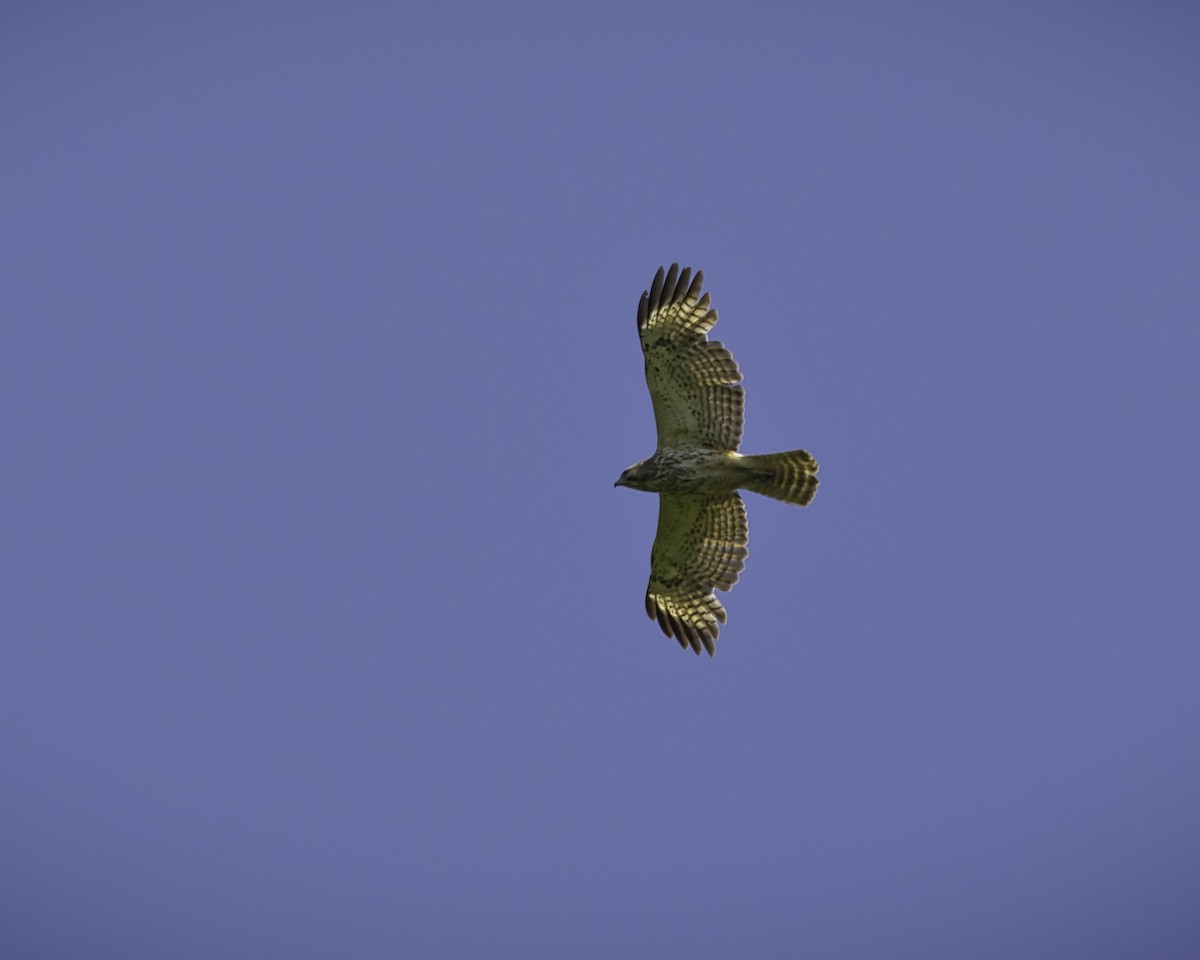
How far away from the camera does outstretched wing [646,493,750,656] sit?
1332cm

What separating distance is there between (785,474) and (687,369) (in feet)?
4.60

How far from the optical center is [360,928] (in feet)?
191

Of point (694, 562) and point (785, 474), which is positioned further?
point (694, 562)

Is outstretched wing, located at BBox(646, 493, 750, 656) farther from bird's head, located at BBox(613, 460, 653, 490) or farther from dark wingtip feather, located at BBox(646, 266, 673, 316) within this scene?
Result: dark wingtip feather, located at BBox(646, 266, 673, 316)

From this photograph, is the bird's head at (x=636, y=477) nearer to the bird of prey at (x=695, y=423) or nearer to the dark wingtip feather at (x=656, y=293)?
the bird of prey at (x=695, y=423)

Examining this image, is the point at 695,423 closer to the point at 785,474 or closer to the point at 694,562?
the point at 785,474

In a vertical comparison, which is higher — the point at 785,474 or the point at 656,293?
the point at 656,293

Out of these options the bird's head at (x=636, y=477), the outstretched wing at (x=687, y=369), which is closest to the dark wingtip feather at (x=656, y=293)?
the outstretched wing at (x=687, y=369)

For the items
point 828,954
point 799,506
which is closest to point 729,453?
point 799,506

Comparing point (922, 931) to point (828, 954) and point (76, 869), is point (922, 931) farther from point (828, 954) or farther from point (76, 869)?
point (76, 869)

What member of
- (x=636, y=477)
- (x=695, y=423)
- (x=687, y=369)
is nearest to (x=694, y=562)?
(x=636, y=477)

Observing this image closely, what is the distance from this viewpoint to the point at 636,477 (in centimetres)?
1284

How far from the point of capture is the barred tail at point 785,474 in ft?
40.5

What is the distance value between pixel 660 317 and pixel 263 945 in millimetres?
56380
